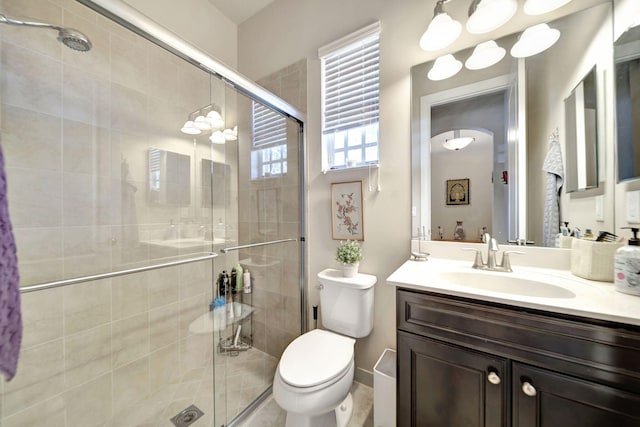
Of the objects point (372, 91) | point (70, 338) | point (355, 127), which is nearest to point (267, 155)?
point (355, 127)

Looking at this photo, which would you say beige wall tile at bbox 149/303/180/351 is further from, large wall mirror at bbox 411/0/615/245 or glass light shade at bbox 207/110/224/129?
large wall mirror at bbox 411/0/615/245

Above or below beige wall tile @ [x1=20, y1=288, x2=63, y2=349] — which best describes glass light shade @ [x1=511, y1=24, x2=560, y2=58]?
above

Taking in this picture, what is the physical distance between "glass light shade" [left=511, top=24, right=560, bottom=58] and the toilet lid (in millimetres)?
1738

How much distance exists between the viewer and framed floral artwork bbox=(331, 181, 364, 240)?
1560 mm

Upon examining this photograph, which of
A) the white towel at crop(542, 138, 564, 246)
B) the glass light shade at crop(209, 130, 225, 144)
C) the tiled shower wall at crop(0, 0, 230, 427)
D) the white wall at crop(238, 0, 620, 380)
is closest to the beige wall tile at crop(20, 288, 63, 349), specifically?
the tiled shower wall at crop(0, 0, 230, 427)

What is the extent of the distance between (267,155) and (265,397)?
5.67 feet

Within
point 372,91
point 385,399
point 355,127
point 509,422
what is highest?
point 372,91

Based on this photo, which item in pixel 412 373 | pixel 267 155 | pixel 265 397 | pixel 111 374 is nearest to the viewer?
pixel 412 373

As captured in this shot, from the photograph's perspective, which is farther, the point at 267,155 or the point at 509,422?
the point at 267,155

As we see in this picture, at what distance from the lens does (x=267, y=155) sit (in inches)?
72.5

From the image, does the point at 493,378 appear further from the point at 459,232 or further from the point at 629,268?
the point at 459,232

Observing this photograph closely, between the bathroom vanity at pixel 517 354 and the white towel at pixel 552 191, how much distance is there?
7.3 inches

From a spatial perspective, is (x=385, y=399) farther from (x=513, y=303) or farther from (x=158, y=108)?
(x=158, y=108)

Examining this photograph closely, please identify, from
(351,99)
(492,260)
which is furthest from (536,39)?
(492,260)
